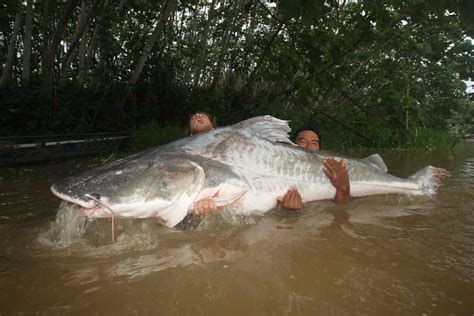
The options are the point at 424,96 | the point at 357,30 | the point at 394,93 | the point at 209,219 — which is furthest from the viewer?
the point at 424,96

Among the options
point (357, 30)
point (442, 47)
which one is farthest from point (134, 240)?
point (442, 47)

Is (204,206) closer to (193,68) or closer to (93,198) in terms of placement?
(93,198)

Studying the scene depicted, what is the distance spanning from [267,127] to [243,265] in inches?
58.8

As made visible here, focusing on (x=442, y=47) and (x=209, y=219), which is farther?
(x=442, y=47)

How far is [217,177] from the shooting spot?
305 cm

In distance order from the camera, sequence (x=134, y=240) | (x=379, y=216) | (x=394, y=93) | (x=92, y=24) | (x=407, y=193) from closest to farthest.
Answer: (x=134, y=240), (x=379, y=216), (x=407, y=193), (x=394, y=93), (x=92, y=24)

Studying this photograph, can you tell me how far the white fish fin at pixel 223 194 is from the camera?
2.98 metres

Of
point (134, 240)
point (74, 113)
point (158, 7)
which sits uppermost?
point (158, 7)

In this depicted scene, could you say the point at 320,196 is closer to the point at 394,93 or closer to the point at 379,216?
the point at 379,216

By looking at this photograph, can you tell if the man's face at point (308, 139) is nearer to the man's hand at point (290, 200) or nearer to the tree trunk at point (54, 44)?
the man's hand at point (290, 200)

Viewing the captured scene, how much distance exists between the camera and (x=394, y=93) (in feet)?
30.5

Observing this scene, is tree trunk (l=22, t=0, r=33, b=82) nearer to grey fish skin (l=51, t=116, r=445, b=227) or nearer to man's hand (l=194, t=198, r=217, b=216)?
grey fish skin (l=51, t=116, r=445, b=227)

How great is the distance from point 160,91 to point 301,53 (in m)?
5.26

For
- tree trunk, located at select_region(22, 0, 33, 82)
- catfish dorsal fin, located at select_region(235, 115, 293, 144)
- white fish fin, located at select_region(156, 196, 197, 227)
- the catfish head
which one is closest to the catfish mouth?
the catfish head
